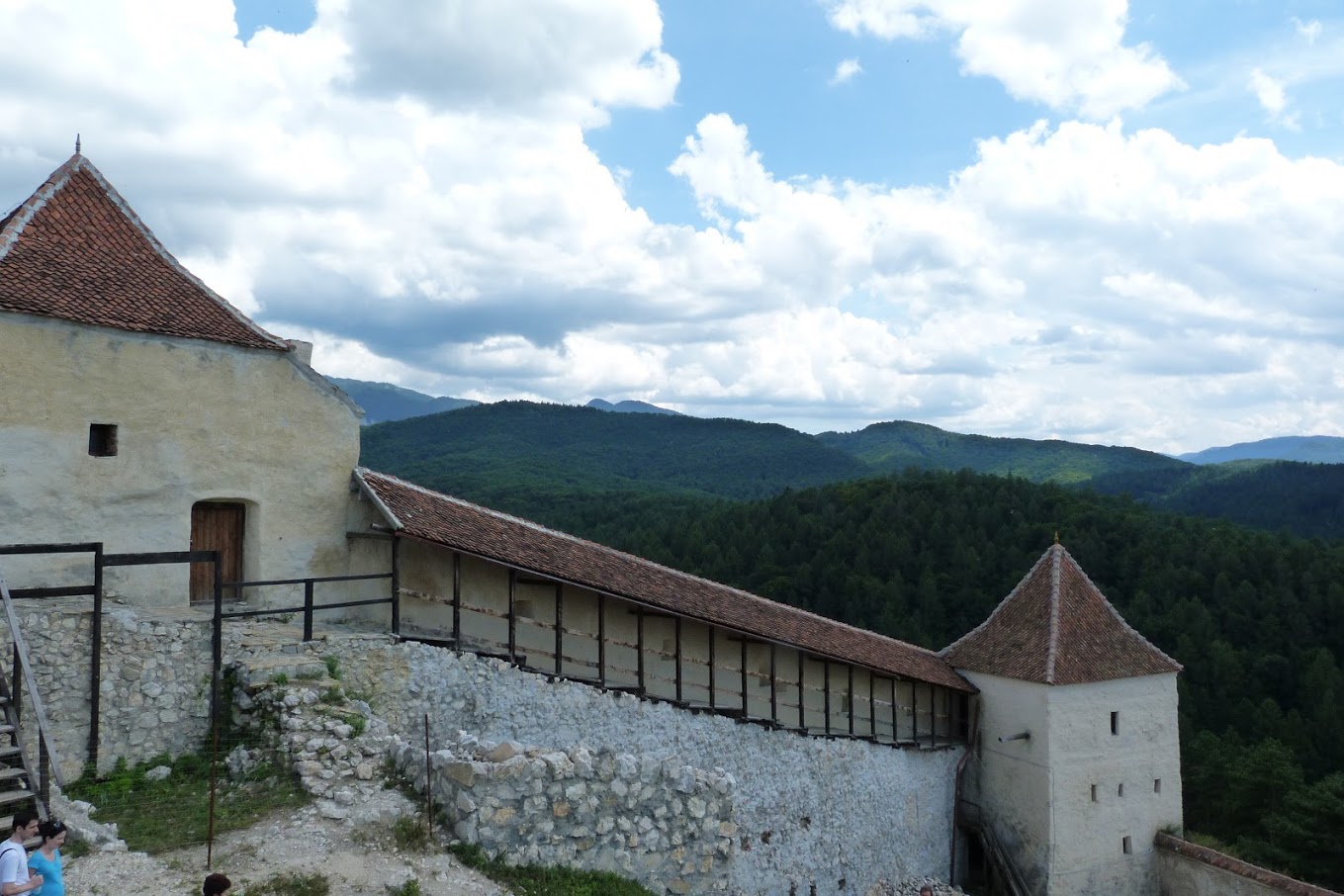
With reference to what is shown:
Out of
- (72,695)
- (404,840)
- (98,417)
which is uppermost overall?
(98,417)

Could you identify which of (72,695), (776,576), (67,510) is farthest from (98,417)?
(776,576)

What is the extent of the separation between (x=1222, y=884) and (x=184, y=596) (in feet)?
66.9

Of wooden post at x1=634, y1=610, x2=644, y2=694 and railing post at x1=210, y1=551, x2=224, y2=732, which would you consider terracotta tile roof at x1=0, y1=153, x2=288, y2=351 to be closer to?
railing post at x1=210, y1=551, x2=224, y2=732

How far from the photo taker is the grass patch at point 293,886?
732 cm

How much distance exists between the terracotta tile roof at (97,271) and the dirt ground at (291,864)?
22.2ft

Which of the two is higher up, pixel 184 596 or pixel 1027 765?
pixel 184 596

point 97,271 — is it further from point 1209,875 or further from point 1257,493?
point 1257,493

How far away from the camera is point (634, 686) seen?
1455cm

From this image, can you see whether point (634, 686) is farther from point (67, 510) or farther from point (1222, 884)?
point (1222, 884)

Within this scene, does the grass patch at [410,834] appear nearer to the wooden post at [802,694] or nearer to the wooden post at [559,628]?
the wooden post at [559,628]

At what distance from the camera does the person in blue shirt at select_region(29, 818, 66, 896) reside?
6168mm

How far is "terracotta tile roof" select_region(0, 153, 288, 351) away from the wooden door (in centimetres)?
239

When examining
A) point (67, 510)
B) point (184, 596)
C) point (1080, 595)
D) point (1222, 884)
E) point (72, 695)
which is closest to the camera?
point (72, 695)

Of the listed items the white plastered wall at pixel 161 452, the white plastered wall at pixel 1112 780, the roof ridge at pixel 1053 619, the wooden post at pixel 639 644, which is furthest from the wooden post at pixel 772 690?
the white plastered wall at pixel 161 452
